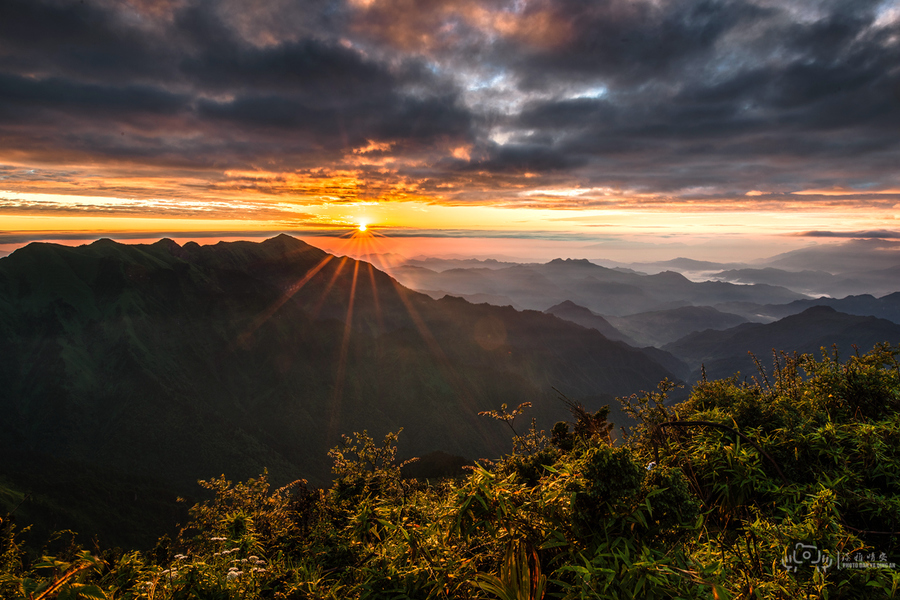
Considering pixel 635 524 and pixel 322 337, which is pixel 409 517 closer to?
pixel 635 524

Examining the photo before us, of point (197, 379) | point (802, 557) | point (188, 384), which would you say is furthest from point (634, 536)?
point (197, 379)

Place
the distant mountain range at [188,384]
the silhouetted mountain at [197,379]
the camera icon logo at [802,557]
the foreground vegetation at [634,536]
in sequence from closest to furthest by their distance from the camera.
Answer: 1. the foreground vegetation at [634,536]
2. the camera icon logo at [802,557]
3. the distant mountain range at [188,384]
4. the silhouetted mountain at [197,379]

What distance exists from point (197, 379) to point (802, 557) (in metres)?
186

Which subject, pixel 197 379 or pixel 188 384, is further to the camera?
pixel 197 379

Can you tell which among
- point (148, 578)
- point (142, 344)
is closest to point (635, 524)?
point (148, 578)

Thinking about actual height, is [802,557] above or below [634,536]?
below

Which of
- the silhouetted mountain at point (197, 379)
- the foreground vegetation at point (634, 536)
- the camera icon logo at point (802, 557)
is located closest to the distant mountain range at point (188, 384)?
the silhouetted mountain at point (197, 379)

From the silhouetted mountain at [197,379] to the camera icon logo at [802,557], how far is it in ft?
401

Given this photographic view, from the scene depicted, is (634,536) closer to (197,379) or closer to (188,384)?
(188,384)

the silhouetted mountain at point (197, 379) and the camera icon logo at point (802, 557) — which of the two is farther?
the silhouetted mountain at point (197, 379)

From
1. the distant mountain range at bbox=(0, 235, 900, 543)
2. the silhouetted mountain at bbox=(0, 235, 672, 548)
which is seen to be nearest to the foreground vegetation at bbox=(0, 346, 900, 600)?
the distant mountain range at bbox=(0, 235, 900, 543)

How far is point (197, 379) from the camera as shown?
151875 millimetres

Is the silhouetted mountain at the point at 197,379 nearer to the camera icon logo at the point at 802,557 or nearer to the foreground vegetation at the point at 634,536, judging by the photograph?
the foreground vegetation at the point at 634,536

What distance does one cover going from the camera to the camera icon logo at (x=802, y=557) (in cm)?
381
